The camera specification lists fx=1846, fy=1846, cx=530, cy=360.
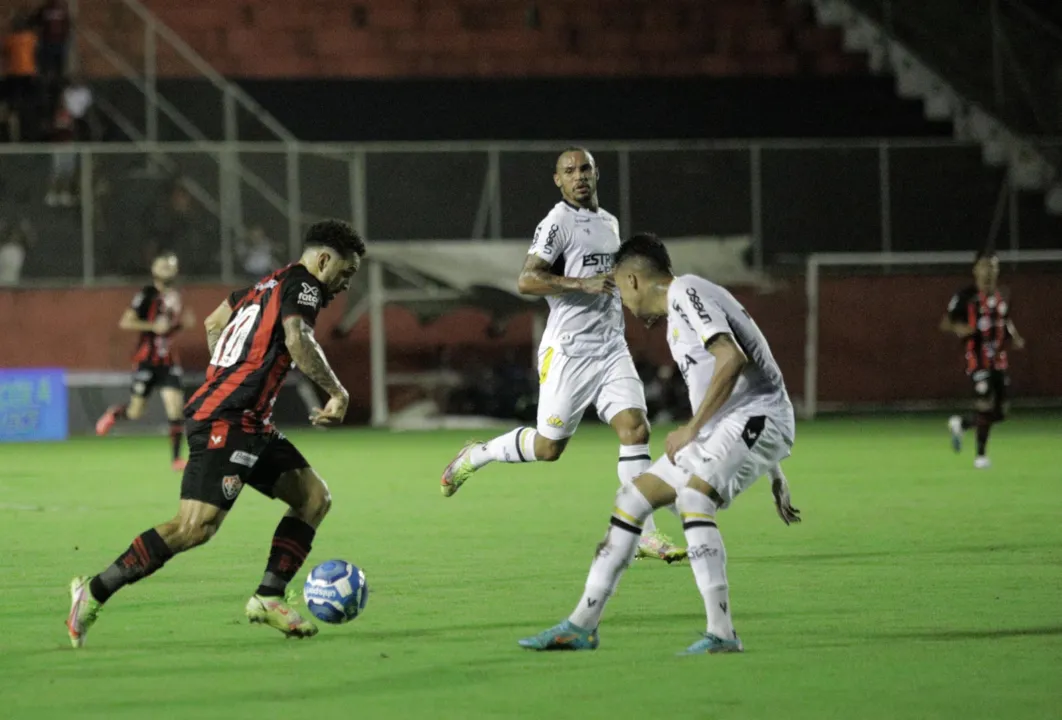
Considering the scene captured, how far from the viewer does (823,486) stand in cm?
1650

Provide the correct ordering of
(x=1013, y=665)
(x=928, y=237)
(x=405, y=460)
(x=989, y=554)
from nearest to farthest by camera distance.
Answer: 1. (x=1013, y=665)
2. (x=989, y=554)
3. (x=405, y=460)
4. (x=928, y=237)

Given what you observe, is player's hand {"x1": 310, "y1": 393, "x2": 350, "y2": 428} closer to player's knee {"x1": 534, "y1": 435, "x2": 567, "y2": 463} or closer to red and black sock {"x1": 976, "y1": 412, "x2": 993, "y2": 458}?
player's knee {"x1": 534, "y1": 435, "x2": 567, "y2": 463}

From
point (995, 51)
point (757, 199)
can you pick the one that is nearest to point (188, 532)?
point (757, 199)

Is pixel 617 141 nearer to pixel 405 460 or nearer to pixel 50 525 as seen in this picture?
pixel 405 460

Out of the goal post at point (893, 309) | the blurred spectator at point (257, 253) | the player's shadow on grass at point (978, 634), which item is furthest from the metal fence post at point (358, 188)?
the player's shadow on grass at point (978, 634)

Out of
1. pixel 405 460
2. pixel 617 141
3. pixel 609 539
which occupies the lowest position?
pixel 405 460

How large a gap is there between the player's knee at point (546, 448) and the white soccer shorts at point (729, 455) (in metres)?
3.61

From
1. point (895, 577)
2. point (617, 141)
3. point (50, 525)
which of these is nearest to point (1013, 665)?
point (895, 577)

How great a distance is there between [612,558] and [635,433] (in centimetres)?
348

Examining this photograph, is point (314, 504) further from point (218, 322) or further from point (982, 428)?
point (982, 428)

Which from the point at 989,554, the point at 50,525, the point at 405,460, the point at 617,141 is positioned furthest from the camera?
the point at 617,141

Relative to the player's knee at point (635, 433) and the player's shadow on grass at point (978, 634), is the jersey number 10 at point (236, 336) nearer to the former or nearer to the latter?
the player's shadow on grass at point (978, 634)

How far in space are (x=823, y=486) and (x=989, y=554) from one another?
5.34 meters

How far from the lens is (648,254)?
7.80 metres
